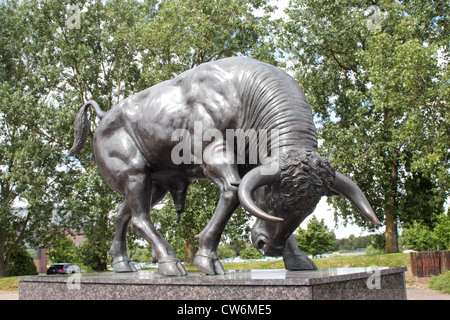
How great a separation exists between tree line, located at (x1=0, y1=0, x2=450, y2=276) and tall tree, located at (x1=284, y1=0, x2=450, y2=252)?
7cm

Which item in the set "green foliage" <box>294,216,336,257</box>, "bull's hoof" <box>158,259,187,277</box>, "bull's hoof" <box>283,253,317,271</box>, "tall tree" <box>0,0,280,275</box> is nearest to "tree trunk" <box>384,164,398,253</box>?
"green foliage" <box>294,216,336,257</box>

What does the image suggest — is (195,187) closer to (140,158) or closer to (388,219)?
(388,219)

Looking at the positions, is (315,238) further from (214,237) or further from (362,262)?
(214,237)

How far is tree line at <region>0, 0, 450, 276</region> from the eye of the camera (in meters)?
17.5

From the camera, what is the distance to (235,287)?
3.47 metres

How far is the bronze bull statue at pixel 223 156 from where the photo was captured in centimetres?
387

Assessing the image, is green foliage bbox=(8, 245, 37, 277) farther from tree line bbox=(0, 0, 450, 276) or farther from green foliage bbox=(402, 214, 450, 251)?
green foliage bbox=(402, 214, 450, 251)

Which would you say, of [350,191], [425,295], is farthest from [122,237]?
[425,295]

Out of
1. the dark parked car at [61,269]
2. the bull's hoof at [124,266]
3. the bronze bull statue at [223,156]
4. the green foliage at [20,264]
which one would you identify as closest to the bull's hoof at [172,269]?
the bronze bull statue at [223,156]

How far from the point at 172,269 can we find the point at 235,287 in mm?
1278

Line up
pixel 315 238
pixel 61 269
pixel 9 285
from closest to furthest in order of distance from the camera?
pixel 9 285 → pixel 315 238 → pixel 61 269

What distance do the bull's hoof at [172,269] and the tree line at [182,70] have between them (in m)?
12.4

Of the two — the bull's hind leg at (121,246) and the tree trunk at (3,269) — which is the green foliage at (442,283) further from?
the tree trunk at (3,269)
